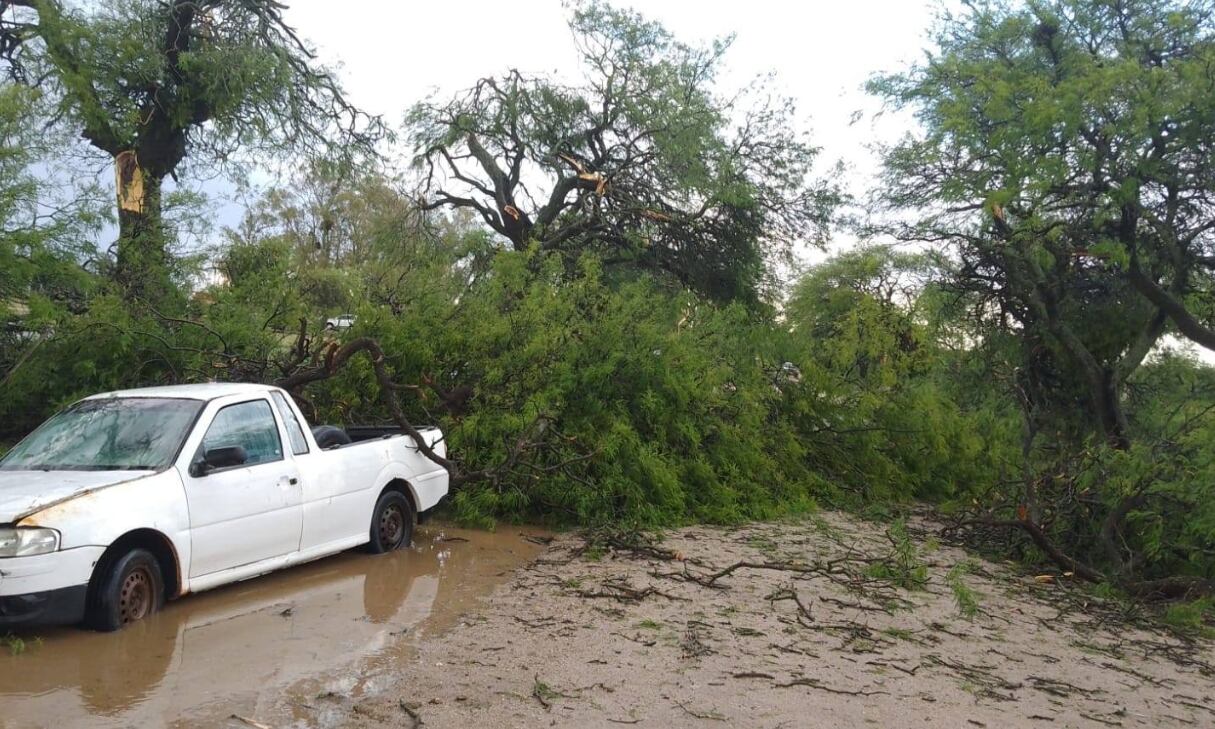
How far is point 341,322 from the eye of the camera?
12.8 meters

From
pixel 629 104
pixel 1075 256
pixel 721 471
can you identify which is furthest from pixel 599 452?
pixel 629 104

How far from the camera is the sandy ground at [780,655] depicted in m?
5.46

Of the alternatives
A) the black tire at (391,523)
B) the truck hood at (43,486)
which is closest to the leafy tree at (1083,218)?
the black tire at (391,523)

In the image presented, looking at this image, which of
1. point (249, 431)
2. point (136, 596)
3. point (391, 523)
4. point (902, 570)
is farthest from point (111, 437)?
point (902, 570)

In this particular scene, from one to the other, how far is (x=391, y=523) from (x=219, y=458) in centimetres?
273

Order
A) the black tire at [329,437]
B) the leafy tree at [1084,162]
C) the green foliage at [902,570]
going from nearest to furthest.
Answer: the black tire at [329,437]
the green foliage at [902,570]
the leafy tree at [1084,162]

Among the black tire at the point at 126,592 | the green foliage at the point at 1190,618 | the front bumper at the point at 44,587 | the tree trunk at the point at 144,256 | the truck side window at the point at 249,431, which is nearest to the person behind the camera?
the front bumper at the point at 44,587

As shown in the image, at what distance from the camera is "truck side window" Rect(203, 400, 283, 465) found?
24.6 feet

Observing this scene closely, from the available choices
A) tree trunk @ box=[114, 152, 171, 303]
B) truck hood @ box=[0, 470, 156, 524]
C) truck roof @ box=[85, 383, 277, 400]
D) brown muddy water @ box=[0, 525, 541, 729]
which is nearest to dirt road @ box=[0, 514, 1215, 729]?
brown muddy water @ box=[0, 525, 541, 729]

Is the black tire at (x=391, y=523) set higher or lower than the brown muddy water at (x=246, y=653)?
higher

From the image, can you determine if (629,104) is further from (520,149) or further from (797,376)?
(797,376)

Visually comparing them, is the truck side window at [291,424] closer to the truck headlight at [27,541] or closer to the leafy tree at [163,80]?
the truck headlight at [27,541]

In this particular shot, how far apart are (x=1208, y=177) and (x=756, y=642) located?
12429mm

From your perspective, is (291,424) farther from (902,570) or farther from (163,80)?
(163,80)
